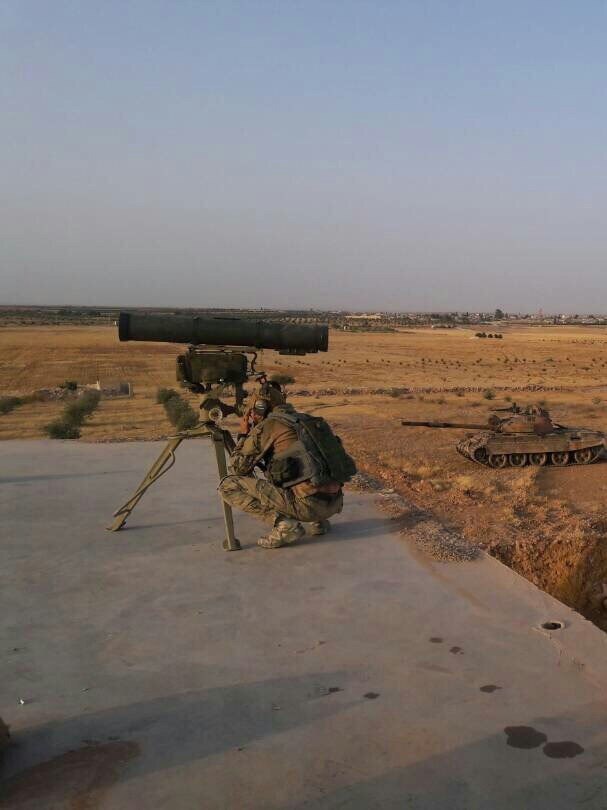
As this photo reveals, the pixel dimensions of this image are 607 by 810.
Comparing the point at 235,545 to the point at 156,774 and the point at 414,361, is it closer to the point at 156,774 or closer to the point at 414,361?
the point at 156,774

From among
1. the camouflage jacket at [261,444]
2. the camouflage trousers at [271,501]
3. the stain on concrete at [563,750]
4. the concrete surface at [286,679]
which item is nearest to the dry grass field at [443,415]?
the concrete surface at [286,679]

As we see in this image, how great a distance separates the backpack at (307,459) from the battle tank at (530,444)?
7.15 meters

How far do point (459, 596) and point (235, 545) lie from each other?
227 centimetres

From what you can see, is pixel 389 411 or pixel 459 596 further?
pixel 389 411

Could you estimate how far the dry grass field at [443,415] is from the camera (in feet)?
27.1

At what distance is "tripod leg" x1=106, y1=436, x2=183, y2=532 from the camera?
7.05 metres

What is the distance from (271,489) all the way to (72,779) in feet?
11.5

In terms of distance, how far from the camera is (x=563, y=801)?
3.29 m

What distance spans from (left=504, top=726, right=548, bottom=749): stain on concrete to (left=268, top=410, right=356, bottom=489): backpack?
300 cm

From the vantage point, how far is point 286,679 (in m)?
4.46

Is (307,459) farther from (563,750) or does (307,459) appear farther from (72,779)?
(72,779)

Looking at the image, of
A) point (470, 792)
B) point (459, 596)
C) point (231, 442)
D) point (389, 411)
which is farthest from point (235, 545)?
point (389, 411)

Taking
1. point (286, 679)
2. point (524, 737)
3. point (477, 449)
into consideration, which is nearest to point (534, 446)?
point (477, 449)

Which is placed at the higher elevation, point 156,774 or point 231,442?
point 231,442
